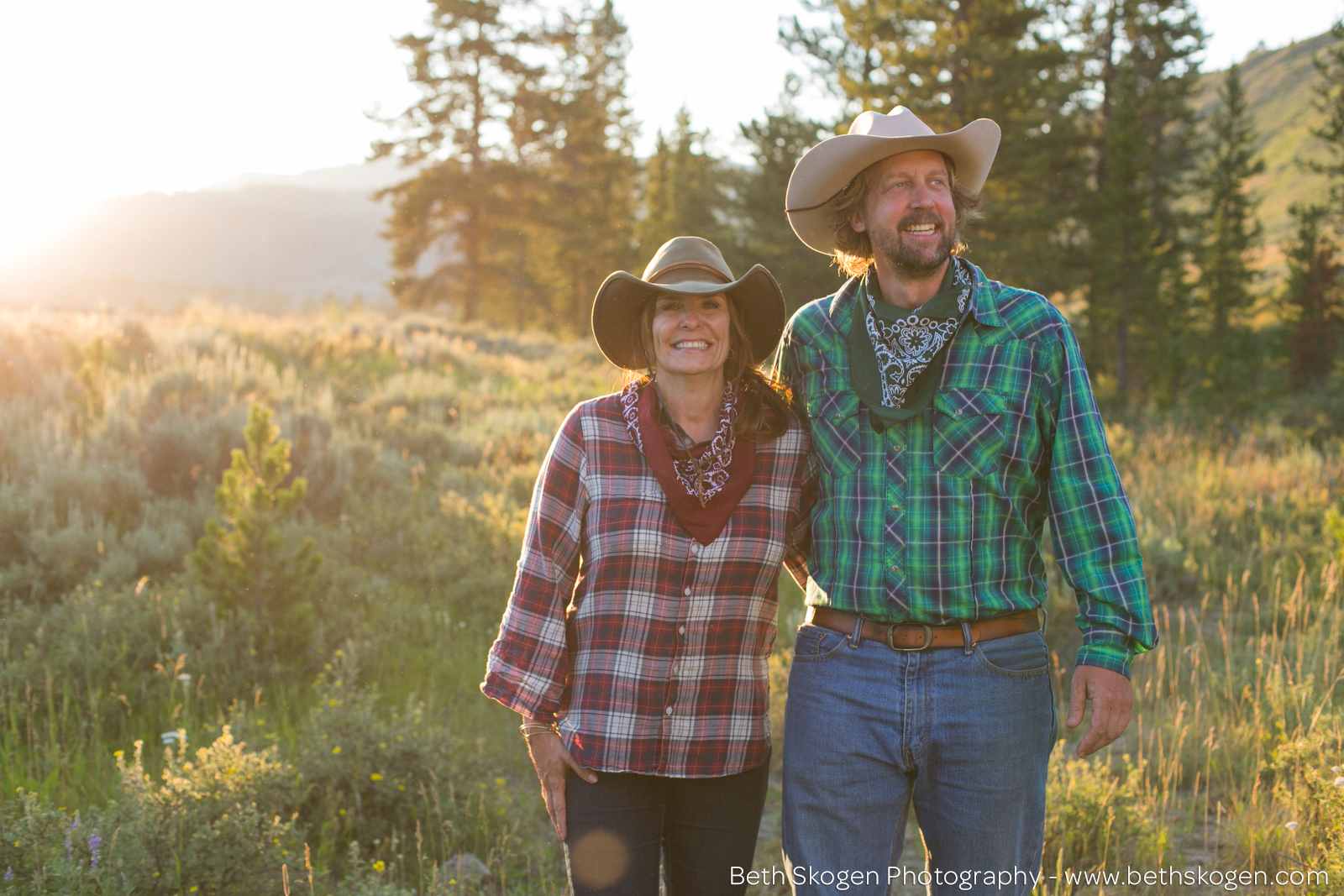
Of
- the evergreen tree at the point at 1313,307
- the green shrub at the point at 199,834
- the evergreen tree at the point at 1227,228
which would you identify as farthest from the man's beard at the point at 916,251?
the evergreen tree at the point at 1227,228

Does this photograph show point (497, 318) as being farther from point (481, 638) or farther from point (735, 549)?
point (735, 549)

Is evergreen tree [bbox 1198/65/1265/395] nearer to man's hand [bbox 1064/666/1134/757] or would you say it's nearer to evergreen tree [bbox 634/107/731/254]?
evergreen tree [bbox 634/107/731/254]

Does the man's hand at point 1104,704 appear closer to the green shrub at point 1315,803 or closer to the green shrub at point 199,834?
the green shrub at point 1315,803

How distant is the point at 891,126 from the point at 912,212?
0.34 metres

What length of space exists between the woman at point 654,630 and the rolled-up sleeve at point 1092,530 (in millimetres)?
768

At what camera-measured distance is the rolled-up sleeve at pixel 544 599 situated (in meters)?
2.52

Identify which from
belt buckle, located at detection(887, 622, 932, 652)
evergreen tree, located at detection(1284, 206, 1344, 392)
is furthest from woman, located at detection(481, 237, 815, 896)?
evergreen tree, located at detection(1284, 206, 1344, 392)

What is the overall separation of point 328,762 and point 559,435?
227 cm

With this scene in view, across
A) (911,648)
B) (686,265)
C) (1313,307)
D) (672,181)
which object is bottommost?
(911,648)

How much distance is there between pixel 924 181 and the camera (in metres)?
2.74

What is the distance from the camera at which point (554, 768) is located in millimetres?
2500

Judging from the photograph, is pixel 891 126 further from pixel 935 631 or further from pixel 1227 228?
pixel 1227 228

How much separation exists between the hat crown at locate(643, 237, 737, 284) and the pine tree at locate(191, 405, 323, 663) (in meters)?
3.45

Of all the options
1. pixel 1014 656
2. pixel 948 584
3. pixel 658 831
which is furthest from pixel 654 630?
pixel 1014 656
